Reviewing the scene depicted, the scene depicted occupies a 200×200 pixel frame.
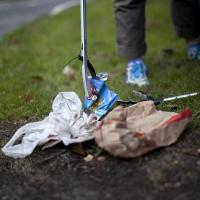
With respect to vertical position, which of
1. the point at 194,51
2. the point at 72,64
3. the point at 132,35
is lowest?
the point at 72,64

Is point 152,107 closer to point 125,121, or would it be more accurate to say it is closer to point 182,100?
point 125,121

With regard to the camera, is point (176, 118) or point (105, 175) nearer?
point (105, 175)

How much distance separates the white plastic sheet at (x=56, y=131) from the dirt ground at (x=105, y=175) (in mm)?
50

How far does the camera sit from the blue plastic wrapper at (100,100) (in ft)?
9.25

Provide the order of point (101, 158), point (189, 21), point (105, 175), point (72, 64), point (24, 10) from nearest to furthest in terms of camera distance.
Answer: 1. point (105, 175)
2. point (101, 158)
3. point (189, 21)
4. point (72, 64)
5. point (24, 10)

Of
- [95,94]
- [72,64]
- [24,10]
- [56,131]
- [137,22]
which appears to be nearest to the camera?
[56,131]

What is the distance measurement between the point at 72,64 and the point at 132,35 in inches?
39.3

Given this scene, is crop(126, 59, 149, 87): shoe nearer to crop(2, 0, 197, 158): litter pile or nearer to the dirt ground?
crop(2, 0, 197, 158): litter pile

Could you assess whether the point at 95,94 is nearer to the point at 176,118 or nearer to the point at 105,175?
the point at 176,118

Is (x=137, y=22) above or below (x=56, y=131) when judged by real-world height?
above

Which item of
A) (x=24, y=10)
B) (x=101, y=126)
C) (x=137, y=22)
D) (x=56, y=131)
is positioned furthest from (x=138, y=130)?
(x=24, y=10)

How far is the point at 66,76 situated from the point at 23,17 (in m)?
3.91

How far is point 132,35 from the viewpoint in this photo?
3.78 meters

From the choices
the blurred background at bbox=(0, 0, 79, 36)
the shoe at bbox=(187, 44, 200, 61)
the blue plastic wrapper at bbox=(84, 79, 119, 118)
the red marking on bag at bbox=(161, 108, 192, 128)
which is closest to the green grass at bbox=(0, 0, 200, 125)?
the shoe at bbox=(187, 44, 200, 61)
